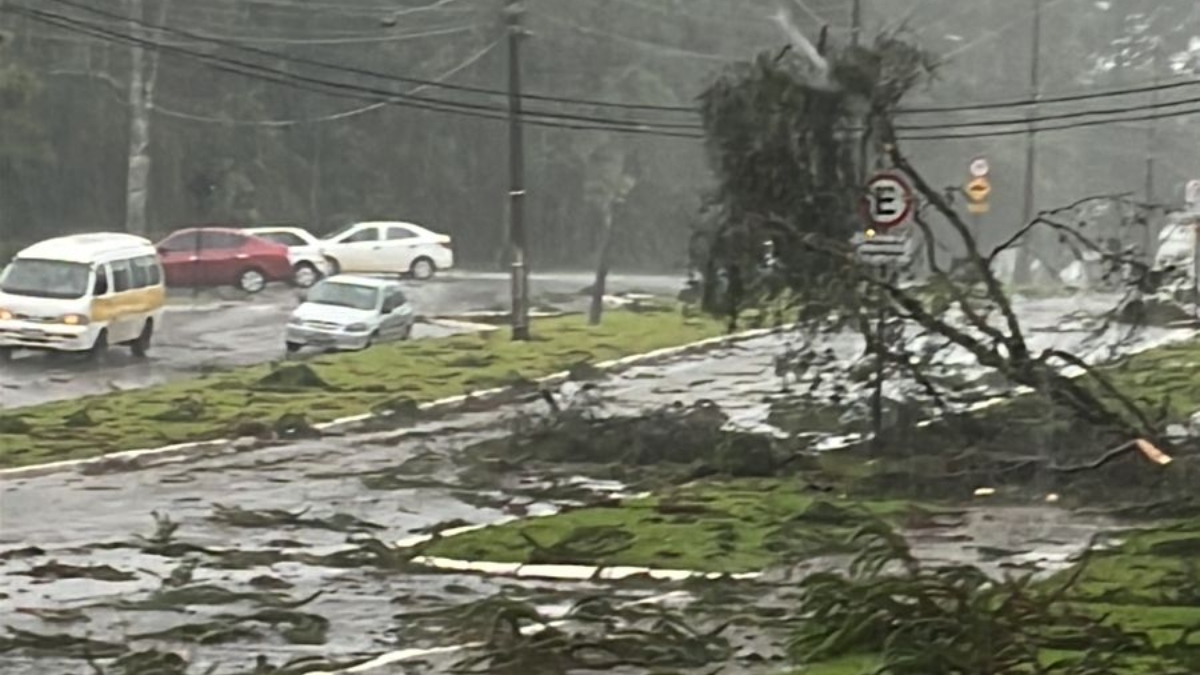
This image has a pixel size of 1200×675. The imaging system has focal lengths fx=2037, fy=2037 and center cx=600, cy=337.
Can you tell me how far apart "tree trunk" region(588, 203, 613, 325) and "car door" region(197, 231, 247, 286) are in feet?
4.22

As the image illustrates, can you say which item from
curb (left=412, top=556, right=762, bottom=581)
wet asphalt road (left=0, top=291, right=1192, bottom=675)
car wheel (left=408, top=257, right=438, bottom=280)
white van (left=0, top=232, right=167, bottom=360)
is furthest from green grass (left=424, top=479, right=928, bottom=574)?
white van (left=0, top=232, right=167, bottom=360)

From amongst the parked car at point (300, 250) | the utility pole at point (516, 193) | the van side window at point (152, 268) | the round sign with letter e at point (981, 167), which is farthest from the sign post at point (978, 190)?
the van side window at point (152, 268)

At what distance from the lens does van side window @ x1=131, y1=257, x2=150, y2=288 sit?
23.9 ft

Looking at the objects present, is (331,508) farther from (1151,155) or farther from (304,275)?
(1151,155)

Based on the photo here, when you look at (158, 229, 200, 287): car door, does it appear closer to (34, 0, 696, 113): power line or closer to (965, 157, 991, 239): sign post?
(34, 0, 696, 113): power line

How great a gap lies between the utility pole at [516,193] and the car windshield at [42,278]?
5.00ft

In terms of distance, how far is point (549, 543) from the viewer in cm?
694

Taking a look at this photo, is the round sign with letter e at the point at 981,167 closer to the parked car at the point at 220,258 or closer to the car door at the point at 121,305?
the parked car at the point at 220,258

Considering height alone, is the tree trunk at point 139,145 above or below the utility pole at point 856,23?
below

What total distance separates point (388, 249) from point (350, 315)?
29 cm

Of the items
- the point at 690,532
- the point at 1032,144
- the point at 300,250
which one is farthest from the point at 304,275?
the point at 1032,144

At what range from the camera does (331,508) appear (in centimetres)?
732

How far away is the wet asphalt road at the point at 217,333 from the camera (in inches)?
291

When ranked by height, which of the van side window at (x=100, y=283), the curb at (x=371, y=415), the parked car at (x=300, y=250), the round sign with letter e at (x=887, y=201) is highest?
the round sign with letter e at (x=887, y=201)
